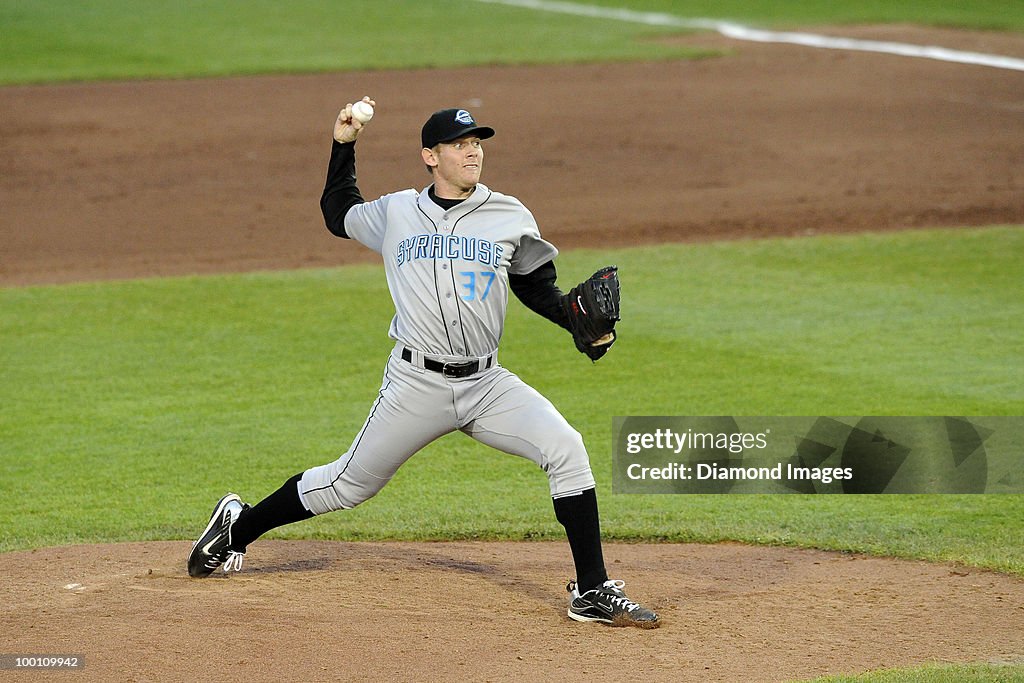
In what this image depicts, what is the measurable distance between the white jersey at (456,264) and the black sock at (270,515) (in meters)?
0.76

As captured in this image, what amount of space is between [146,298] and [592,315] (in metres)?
6.10

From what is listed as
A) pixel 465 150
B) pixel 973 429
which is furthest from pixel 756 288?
pixel 465 150

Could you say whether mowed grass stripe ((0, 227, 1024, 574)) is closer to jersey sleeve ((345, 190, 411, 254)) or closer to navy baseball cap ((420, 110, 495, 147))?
jersey sleeve ((345, 190, 411, 254))

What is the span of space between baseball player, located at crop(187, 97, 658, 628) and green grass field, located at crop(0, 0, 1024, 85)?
48.5 feet

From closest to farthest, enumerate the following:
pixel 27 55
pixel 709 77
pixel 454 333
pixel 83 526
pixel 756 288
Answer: pixel 454 333, pixel 83 526, pixel 756 288, pixel 709 77, pixel 27 55

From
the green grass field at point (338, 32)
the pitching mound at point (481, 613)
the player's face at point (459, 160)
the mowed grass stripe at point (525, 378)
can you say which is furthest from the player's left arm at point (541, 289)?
the green grass field at point (338, 32)

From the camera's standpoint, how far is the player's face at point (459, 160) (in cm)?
488

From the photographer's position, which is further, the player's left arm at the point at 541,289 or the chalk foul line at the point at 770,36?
the chalk foul line at the point at 770,36

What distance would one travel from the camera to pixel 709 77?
1820cm

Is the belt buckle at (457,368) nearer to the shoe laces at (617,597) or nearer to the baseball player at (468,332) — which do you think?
the baseball player at (468,332)

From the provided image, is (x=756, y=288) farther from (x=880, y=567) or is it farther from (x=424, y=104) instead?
(x=424, y=104)

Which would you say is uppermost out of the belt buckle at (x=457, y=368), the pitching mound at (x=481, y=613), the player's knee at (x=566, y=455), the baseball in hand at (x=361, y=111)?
the baseball in hand at (x=361, y=111)

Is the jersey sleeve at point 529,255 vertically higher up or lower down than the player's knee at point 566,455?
higher up

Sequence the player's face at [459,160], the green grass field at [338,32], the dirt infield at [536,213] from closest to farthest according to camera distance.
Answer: the dirt infield at [536,213], the player's face at [459,160], the green grass field at [338,32]
